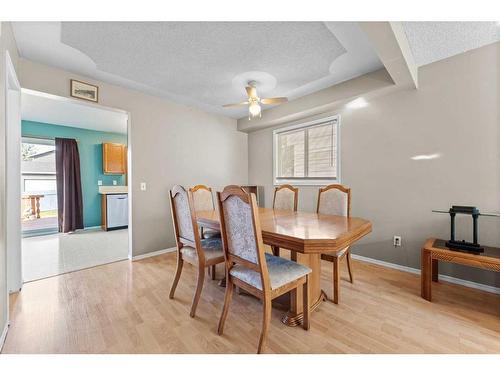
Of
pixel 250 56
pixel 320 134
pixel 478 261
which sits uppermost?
pixel 250 56

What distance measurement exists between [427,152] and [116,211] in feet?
19.0

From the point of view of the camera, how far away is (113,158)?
527 cm

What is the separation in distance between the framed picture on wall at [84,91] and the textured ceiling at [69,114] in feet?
1.57

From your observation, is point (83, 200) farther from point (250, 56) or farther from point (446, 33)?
point (446, 33)

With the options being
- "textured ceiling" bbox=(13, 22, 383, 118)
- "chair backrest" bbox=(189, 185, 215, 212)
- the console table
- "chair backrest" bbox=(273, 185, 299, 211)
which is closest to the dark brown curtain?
"textured ceiling" bbox=(13, 22, 383, 118)

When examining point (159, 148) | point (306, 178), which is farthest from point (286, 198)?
point (159, 148)

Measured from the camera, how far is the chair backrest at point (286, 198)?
113 inches

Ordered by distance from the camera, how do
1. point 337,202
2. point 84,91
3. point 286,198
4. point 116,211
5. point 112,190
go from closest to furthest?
point 337,202 → point 84,91 → point 286,198 → point 116,211 → point 112,190

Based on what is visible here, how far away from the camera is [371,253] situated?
9.54 ft

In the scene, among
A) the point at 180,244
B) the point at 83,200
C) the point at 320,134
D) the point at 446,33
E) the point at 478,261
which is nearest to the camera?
the point at 478,261

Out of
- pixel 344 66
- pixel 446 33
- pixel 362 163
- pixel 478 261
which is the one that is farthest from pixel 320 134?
pixel 478 261

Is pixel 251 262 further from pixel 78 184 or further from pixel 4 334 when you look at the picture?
pixel 78 184

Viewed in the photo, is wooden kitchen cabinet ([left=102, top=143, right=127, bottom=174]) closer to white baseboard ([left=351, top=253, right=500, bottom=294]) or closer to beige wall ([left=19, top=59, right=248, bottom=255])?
beige wall ([left=19, top=59, right=248, bottom=255])

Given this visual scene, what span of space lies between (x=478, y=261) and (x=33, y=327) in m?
3.47
